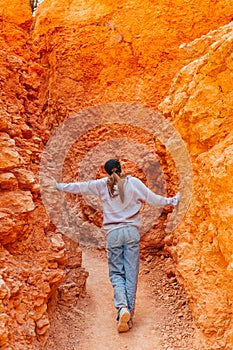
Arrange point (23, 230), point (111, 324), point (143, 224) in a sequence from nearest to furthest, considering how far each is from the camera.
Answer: point (23, 230) < point (111, 324) < point (143, 224)

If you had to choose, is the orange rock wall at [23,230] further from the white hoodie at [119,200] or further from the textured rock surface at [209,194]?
the textured rock surface at [209,194]

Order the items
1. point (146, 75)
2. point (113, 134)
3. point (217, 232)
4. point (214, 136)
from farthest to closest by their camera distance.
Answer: point (146, 75) < point (113, 134) < point (214, 136) < point (217, 232)

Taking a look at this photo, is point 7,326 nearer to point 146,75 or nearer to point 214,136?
point 214,136

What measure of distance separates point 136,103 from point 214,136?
3.76 metres

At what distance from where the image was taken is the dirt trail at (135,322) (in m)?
3.10

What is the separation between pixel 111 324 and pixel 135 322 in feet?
0.75

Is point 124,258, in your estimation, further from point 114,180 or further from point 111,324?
point 114,180

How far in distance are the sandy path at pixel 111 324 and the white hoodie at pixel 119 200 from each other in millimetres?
826

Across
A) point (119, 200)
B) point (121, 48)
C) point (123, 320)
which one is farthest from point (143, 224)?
point (121, 48)

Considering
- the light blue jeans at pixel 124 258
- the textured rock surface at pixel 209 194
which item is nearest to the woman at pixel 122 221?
the light blue jeans at pixel 124 258

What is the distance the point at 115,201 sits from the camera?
3633 millimetres

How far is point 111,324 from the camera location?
3.42 metres

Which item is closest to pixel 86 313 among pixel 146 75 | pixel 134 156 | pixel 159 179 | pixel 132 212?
pixel 132 212

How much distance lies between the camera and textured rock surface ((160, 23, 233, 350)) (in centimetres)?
287
